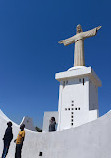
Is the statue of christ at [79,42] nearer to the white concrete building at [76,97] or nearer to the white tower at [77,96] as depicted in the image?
the white tower at [77,96]

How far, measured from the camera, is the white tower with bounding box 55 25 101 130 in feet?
40.5

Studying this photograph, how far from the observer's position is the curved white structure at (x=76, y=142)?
195 inches

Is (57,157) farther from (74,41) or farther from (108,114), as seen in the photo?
(74,41)

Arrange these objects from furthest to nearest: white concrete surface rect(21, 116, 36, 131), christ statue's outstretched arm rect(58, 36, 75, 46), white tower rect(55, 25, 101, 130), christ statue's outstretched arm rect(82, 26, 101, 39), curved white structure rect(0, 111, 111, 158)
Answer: christ statue's outstretched arm rect(58, 36, 75, 46) → white concrete surface rect(21, 116, 36, 131) → christ statue's outstretched arm rect(82, 26, 101, 39) → white tower rect(55, 25, 101, 130) → curved white structure rect(0, 111, 111, 158)

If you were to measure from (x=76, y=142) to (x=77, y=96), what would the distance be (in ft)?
25.9

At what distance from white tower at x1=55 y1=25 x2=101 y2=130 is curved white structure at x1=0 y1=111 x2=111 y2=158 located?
6038 millimetres

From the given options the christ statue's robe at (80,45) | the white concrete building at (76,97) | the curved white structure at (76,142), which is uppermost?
the christ statue's robe at (80,45)

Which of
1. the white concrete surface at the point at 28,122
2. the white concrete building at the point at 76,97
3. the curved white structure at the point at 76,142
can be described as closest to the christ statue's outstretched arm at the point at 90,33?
the white concrete building at the point at 76,97

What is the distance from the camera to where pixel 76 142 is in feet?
18.0

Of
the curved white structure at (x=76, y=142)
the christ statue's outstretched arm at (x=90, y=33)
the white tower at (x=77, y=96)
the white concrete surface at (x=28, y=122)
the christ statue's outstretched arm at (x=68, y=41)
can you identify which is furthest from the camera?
the christ statue's outstretched arm at (x=68, y=41)

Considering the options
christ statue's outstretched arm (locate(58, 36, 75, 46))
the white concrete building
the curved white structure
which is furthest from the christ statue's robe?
the curved white structure

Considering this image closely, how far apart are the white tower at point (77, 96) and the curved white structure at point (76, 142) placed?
6038 millimetres

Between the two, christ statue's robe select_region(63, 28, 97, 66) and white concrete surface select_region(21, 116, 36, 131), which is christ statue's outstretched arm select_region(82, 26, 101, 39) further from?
white concrete surface select_region(21, 116, 36, 131)

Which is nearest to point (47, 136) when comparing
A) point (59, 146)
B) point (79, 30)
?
point (59, 146)
